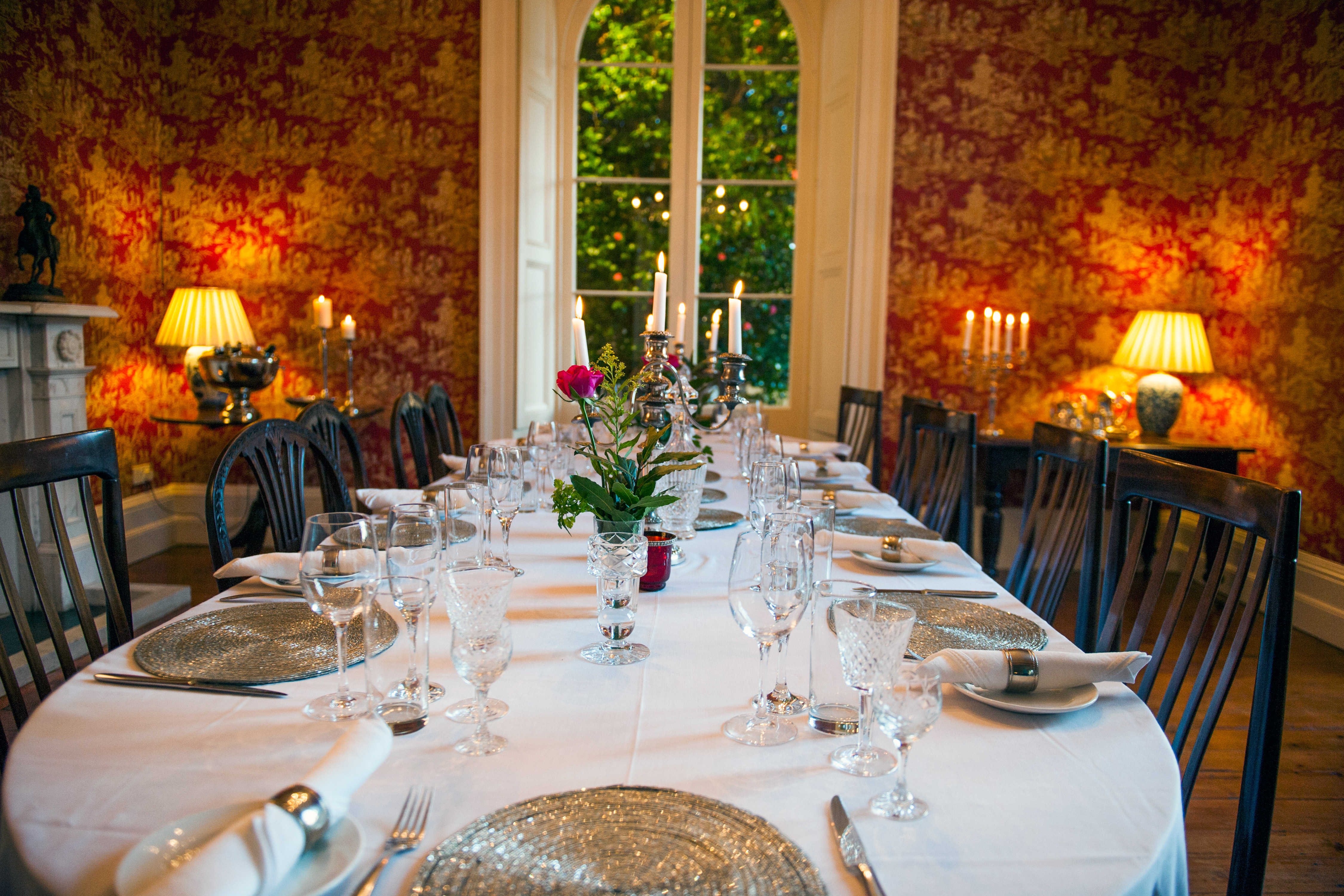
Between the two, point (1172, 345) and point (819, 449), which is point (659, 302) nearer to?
point (819, 449)

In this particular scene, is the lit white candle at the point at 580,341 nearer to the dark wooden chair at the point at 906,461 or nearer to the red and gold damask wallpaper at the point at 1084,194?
the dark wooden chair at the point at 906,461

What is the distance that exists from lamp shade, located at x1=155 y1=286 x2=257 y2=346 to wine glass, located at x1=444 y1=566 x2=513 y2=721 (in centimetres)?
355

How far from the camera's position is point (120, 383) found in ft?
13.2

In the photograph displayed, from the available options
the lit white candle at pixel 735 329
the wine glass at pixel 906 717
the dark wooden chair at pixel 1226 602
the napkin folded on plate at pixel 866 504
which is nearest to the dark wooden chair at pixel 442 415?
the lit white candle at pixel 735 329

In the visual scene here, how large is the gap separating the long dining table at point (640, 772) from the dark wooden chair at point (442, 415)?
72.8 inches

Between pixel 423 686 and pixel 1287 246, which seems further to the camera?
pixel 1287 246

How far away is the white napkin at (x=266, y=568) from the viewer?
1.36m

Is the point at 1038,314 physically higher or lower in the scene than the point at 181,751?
higher

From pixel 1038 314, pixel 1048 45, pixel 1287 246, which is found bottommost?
pixel 1038 314

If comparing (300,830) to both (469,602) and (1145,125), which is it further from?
(1145,125)

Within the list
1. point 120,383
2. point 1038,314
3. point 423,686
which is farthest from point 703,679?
point 120,383

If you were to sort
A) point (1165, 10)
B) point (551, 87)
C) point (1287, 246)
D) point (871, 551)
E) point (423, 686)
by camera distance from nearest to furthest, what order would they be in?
point (423, 686)
point (871, 551)
point (1287, 246)
point (1165, 10)
point (551, 87)

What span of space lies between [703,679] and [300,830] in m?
0.52

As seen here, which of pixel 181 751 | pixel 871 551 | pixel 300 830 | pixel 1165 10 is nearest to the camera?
pixel 300 830
